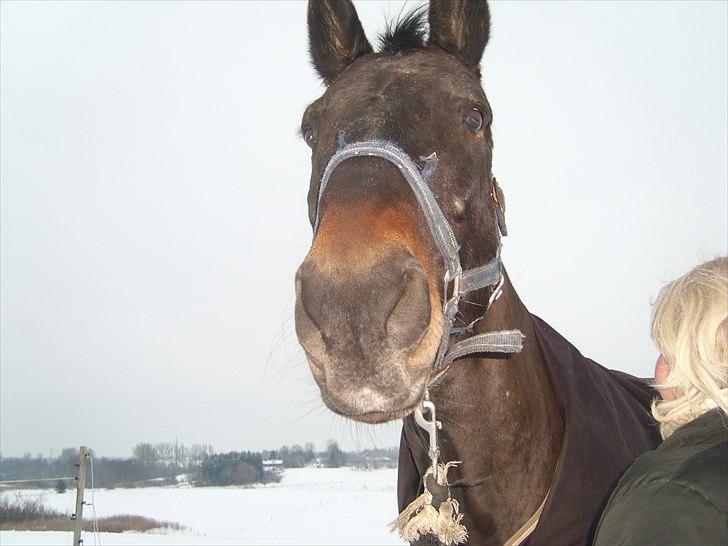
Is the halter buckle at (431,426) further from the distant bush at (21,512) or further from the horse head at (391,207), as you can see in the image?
the distant bush at (21,512)

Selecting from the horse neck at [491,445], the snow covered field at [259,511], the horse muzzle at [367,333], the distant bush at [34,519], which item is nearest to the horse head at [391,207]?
the horse muzzle at [367,333]

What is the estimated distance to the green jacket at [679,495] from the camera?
1.19 metres

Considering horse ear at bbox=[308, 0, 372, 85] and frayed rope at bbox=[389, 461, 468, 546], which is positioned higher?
horse ear at bbox=[308, 0, 372, 85]

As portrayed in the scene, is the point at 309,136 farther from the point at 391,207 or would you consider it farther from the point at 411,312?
the point at 411,312

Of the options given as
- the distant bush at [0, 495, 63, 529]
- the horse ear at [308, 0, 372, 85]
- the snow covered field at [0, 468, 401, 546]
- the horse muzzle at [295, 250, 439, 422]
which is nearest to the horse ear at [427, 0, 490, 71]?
the horse ear at [308, 0, 372, 85]

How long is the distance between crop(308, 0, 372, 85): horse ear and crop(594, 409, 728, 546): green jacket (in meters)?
2.77

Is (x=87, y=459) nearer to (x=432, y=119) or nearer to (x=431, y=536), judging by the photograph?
(x=431, y=536)

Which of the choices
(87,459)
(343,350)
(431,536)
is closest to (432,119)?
(343,350)

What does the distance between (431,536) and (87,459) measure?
1042cm

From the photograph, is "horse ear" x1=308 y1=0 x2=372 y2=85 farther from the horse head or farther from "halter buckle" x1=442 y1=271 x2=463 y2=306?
"halter buckle" x1=442 y1=271 x2=463 y2=306

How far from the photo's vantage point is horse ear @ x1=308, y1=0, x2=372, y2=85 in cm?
343

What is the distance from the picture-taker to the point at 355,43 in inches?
135

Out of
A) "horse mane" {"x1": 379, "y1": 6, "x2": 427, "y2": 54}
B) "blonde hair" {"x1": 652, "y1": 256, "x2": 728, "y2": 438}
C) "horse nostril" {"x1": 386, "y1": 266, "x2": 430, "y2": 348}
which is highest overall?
"horse mane" {"x1": 379, "y1": 6, "x2": 427, "y2": 54}

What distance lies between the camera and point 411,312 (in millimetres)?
1873
